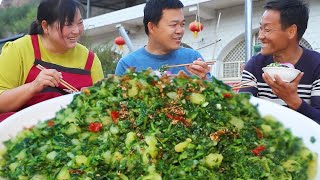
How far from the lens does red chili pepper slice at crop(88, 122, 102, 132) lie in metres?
1.18

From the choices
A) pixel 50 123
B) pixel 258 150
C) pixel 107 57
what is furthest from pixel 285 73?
pixel 107 57

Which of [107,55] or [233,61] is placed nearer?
[233,61]

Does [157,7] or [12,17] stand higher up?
[157,7]

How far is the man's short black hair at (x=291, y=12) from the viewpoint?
1922 mm

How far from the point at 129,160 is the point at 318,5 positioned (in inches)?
343

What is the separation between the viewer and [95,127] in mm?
1181

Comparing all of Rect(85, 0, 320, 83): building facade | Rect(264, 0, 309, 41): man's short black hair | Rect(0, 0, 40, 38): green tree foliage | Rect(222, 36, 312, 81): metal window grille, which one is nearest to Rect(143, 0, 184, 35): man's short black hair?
Rect(264, 0, 309, 41): man's short black hair

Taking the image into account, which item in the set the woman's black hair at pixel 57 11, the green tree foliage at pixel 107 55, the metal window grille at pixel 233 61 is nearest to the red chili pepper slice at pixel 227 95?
the woman's black hair at pixel 57 11

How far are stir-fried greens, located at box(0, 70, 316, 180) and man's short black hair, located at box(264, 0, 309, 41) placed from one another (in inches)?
29.2

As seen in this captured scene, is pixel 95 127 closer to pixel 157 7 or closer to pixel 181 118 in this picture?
pixel 181 118

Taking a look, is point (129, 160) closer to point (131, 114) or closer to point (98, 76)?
point (131, 114)

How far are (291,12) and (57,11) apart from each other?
953 millimetres

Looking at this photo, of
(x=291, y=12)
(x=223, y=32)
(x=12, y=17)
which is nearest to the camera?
(x=291, y=12)

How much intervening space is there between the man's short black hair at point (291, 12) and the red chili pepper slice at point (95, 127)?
1018mm
